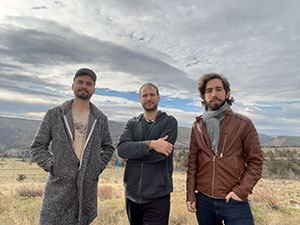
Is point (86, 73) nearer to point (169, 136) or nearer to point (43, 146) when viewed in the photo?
point (43, 146)

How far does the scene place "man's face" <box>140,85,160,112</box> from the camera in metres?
3.46

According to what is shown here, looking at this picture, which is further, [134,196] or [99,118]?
[99,118]

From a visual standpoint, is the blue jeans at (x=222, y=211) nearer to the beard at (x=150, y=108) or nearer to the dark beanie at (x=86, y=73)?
the beard at (x=150, y=108)

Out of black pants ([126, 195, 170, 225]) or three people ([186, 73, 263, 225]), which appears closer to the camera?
three people ([186, 73, 263, 225])

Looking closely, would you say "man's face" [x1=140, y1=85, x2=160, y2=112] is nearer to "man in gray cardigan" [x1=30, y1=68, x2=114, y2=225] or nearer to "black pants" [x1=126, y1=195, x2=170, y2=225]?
"man in gray cardigan" [x1=30, y1=68, x2=114, y2=225]

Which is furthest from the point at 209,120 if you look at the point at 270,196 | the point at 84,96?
the point at 270,196

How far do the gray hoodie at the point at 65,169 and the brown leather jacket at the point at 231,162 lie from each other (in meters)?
1.55

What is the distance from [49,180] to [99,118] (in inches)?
46.3

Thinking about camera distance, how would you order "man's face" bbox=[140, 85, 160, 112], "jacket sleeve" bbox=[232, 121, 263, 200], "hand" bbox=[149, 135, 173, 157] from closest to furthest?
"jacket sleeve" bbox=[232, 121, 263, 200], "hand" bbox=[149, 135, 173, 157], "man's face" bbox=[140, 85, 160, 112]

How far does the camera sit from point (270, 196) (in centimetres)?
835

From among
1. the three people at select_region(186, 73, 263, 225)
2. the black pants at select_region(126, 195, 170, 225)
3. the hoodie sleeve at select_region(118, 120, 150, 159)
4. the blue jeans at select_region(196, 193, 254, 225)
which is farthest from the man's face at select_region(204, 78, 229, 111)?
the black pants at select_region(126, 195, 170, 225)

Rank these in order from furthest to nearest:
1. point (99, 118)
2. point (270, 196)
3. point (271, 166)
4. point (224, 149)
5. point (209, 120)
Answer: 1. point (271, 166)
2. point (270, 196)
3. point (99, 118)
4. point (209, 120)
5. point (224, 149)

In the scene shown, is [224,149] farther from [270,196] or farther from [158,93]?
[270,196]

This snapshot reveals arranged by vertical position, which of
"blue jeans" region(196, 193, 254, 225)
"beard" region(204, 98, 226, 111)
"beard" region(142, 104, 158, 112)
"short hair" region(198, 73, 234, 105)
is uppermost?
"short hair" region(198, 73, 234, 105)
